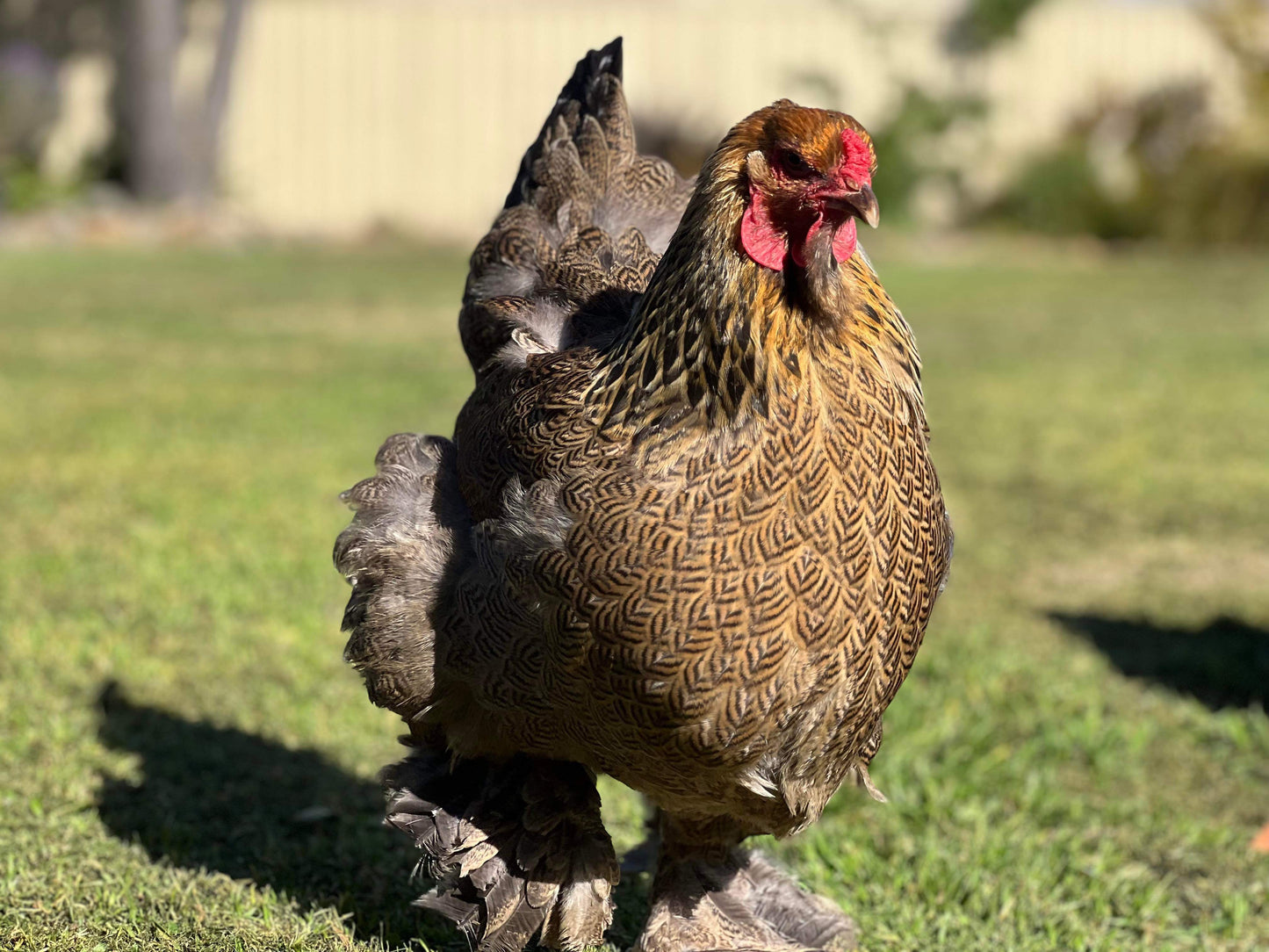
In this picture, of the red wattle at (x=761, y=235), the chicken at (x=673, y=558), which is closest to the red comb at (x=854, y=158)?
the chicken at (x=673, y=558)

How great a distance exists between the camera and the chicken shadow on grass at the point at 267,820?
3.44 m

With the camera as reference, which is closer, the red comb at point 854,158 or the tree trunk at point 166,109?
the red comb at point 854,158

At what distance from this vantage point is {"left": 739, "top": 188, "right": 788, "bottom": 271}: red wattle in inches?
99.7

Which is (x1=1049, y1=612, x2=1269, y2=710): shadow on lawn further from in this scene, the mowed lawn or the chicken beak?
the chicken beak

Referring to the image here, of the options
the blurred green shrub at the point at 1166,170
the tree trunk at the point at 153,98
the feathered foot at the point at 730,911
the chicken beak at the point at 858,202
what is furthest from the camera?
the blurred green shrub at the point at 1166,170

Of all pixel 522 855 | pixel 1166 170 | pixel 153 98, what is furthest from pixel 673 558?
pixel 1166 170

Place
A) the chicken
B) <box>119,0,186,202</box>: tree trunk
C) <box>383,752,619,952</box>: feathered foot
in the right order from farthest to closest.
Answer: <box>119,0,186,202</box>: tree trunk < <box>383,752,619,952</box>: feathered foot < the chicken

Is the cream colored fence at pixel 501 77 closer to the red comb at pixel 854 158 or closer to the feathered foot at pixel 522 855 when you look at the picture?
the feathered foot at pixel 522 855

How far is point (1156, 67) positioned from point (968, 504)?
16.1m

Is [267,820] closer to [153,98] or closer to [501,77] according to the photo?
[153,98]

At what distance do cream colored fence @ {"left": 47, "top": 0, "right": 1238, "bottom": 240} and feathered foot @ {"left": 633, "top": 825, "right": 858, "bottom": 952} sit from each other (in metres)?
16.9

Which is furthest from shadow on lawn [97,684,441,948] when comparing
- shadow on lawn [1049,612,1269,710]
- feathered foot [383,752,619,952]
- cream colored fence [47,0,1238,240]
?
cream colored fence [47,0,1238,240]

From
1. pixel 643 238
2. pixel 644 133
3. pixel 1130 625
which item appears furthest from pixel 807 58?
pixel 643 238

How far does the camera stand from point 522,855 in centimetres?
300
